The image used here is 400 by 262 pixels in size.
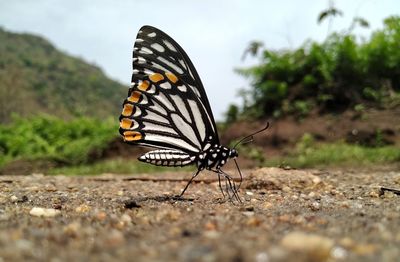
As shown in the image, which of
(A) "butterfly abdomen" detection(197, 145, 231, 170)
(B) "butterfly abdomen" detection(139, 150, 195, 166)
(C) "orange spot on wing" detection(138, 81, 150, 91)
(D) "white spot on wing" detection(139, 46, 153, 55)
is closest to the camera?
(B) "butterfly abdomen" detection(139, 150, 195, 166)

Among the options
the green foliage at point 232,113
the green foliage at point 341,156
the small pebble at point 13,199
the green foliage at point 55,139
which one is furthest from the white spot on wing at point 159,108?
the green foliage at point 232,113

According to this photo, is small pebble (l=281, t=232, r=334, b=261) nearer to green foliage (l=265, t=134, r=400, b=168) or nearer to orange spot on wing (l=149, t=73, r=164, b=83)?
orange spot on wing (l=149, t=73, r=164, b=83)

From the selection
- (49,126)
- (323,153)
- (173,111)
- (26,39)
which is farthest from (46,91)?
(173,111)

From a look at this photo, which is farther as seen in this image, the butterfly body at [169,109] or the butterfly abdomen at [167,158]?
the butterfly body at [169,109]

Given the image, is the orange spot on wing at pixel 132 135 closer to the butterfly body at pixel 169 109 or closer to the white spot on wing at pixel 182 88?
the butterfly body at pixel 169 109

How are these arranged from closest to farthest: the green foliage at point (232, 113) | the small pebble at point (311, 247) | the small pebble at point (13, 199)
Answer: the small pebble at point (311, 247) → the small pebble at point (13, 199) → the green foliage at point (232, 113)

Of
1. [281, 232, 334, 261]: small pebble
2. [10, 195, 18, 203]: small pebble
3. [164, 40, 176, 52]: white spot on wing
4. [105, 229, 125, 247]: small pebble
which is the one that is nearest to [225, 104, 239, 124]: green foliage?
[164, 40, 176, 52]: white spot on wing

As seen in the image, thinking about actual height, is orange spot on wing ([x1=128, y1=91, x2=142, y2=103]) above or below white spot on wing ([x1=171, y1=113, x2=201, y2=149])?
above
